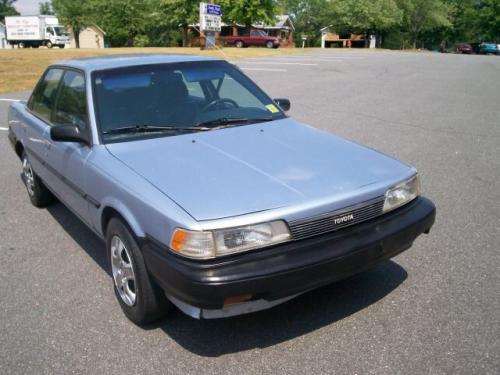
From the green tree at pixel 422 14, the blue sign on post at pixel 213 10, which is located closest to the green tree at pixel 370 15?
the green tree at pixel 422 14

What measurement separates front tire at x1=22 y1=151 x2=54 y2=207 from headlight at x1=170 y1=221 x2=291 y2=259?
288 cm

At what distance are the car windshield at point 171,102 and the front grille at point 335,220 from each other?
134 centimetres

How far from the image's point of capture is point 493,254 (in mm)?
3775

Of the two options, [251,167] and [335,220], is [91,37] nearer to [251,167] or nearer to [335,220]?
[251,167]

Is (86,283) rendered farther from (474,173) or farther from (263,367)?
(474,173)

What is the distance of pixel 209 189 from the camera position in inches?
106

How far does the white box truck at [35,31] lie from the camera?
5488 centimetres

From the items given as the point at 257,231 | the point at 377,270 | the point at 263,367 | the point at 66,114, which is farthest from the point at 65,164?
the point at 377,270

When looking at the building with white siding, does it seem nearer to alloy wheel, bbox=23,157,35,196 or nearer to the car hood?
alloy wheel, bbox=23,157,35,196

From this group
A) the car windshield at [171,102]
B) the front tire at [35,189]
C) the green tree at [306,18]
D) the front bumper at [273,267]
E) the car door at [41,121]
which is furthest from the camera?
the green tree at [306,18]

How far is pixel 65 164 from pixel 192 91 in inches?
45.3

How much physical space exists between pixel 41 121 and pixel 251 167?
251 cm

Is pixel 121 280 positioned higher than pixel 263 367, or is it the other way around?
pixel 121 280

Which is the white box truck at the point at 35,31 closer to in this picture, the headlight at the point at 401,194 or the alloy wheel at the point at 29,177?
the alloy wheel at the point at 29,177
